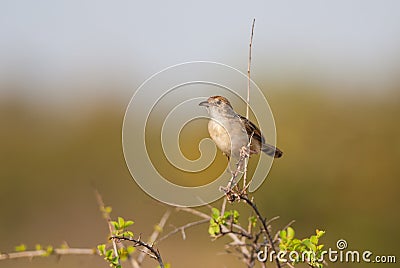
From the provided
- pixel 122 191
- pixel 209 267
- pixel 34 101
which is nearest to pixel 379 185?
pixel 209 267

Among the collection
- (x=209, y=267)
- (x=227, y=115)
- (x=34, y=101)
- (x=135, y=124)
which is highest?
(x=34, y=101)

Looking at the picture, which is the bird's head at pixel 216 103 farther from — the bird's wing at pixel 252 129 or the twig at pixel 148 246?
the twig at pixel 148 246

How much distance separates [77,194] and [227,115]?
744 inches

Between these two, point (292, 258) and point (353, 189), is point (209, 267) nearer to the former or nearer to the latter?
point (353, 189)

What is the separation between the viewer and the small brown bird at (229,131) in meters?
4.52

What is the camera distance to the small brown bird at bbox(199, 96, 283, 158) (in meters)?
4.52

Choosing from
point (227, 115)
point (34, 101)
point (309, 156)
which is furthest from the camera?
point (34, 101)

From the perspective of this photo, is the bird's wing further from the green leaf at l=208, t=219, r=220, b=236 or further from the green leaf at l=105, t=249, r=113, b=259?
the green leaf at l=105, t=249, r=113, b=259

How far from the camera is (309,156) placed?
15.9m

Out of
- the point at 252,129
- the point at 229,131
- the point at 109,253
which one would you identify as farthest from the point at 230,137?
the point at 109,253

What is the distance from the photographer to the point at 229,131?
4566 mm

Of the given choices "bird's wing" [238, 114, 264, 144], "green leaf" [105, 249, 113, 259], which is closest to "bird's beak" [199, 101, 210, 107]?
"bird's wing" [238, 114, 264, 144]

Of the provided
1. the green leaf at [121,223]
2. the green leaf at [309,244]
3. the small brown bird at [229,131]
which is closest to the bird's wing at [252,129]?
the small brown bird at [229,131]

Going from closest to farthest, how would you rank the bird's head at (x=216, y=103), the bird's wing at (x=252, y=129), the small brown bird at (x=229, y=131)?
the bird's wing at (x=252, y=129)
the small brown bird at (x=229, y=131)
the bird's head at (x=216, y=103)
